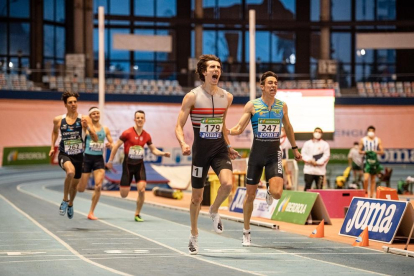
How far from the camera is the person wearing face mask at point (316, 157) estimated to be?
20203 millimetres

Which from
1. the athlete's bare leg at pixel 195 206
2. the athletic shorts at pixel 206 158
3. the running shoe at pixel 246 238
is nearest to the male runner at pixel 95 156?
the running shoe at pixel 246 238

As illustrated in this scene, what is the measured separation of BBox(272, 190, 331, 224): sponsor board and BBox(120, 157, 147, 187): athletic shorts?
308 centimetres

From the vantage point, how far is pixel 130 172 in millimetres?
15977

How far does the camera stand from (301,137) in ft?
81.3

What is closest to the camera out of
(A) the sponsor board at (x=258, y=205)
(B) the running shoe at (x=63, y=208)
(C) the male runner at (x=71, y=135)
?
(C) the male runner at (x=71, y=135)

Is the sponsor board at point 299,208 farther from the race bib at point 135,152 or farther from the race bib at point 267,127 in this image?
the race bib at point 267,127

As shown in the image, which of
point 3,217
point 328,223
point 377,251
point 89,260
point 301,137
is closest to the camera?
point 89,260

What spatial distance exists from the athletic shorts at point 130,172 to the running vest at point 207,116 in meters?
5.81

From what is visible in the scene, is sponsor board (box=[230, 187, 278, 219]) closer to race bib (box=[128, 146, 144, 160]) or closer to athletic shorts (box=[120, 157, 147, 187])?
athletic shorts (box=[120, 157, 147, 187])

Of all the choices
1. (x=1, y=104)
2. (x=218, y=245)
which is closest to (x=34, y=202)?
(x=218, y=245)

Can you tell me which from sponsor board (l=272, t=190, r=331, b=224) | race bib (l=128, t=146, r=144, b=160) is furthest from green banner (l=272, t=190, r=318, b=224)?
race bib (l=128, t=146, r=144, b=160)

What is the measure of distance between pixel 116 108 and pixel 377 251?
110 feet

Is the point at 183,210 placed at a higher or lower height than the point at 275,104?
lower

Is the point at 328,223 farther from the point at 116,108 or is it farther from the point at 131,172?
the point at 116,108
